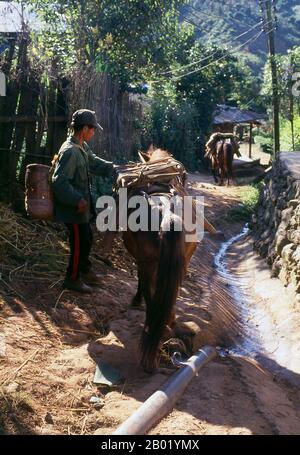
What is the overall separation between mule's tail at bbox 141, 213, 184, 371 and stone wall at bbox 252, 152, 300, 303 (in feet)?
10.8

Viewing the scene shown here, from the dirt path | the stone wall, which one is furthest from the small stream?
the stone wall

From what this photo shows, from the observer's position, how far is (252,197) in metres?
15.0

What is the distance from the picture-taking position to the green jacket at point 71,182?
532 cm

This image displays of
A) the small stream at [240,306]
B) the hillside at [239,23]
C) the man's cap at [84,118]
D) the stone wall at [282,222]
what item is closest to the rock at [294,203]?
the stone wall at [282,222]

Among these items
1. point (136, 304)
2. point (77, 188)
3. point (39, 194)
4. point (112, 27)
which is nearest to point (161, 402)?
point (136, 304)

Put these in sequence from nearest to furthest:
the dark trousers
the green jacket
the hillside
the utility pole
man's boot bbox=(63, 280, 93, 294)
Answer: the green jacket, the dark trousers, man's boot bbox=(63, 280, 93, 294), the utility pole, the hillside

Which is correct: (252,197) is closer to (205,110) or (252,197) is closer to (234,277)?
(234,277)

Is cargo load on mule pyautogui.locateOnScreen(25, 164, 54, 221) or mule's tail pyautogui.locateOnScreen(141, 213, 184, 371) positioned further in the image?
cargo load on mule pyautogui.locateOnScreen(25, 164, 54, 221)

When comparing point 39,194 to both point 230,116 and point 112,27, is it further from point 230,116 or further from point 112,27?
point 230,116

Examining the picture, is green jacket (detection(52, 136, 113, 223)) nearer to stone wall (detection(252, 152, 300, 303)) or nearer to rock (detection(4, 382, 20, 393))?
rock (detection(4, 382, 20, 393))

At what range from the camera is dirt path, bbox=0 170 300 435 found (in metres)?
3.68

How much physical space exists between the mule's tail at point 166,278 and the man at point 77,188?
1.43m

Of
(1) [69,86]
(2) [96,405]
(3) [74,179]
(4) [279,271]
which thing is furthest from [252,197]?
(2) [96,405]

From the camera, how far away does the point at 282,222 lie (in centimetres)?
881
